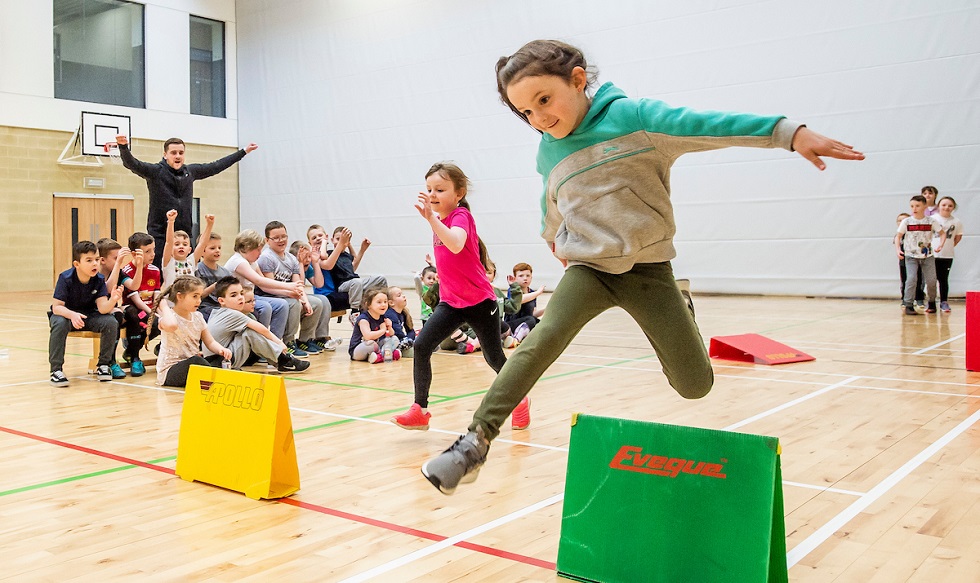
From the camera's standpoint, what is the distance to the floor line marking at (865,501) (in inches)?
100

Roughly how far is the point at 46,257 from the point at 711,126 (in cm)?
1639

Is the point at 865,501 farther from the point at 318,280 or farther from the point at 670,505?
the point at 318,280

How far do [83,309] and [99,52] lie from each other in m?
12.7

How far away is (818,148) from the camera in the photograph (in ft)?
6.98

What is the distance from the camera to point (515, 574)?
237cm

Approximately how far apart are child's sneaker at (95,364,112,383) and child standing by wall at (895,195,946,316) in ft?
27.5

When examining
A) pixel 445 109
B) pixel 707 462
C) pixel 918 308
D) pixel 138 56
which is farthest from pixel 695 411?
pixel 138 56

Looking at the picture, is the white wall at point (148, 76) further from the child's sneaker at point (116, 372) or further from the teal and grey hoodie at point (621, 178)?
the teal and grey hoodie at point (621, 178)

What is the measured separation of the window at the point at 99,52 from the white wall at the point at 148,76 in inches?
7.2

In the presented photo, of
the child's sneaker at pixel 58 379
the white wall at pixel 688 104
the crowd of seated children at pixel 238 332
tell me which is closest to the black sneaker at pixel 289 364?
the crowd of seated children at pixel 238 332

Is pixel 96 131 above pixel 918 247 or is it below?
above

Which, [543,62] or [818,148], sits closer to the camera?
[818,148]

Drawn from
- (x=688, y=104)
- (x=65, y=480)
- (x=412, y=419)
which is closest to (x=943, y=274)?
(x=688, y=104)

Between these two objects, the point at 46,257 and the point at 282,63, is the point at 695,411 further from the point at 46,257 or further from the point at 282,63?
the point at 282,63
